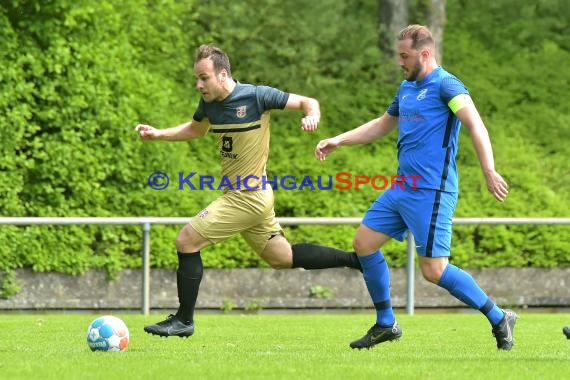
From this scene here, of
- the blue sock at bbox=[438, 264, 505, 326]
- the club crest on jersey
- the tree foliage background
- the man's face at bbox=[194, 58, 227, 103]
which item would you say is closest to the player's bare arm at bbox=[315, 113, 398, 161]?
the club crest on jersey

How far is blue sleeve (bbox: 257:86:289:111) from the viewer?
28.9 feet

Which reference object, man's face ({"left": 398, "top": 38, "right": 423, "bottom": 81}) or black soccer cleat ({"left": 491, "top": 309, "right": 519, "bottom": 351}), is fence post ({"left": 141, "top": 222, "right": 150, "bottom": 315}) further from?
man's face ({"left": 398, "top": 38, "right": 423, "bottom": 81})

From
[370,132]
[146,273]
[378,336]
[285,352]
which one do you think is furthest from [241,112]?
[146,273]

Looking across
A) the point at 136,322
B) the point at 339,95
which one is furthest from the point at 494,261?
the point at 136,322

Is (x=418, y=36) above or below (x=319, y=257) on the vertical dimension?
above

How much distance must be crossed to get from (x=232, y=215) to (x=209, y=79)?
966 mm

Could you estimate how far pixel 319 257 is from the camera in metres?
9.55

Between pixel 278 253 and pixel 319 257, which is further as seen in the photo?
pixel 319 257

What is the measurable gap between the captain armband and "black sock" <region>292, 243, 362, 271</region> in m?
1.77

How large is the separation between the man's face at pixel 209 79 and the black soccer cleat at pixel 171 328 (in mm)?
1581

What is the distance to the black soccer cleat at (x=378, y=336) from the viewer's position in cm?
866

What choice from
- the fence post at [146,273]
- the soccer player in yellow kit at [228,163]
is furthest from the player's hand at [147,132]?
the fence post at [146,273]

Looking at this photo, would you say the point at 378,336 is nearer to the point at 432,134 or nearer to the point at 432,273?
the point at 432,273

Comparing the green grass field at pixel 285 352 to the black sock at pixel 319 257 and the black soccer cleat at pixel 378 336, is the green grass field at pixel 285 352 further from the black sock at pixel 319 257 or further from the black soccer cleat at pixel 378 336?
the black sock at pixel 319 257
